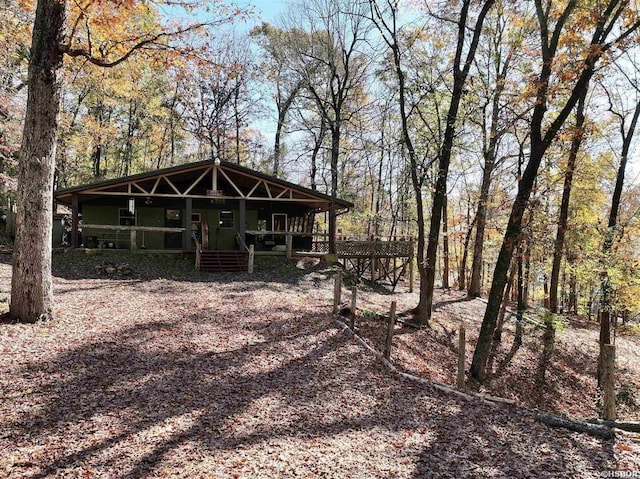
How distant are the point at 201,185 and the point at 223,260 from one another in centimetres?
478

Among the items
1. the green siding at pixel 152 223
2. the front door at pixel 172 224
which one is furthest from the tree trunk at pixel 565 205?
the front door at pixel 172 224

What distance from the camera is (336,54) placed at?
2234 cm

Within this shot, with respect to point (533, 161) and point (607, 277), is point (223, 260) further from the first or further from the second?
point (607, 277)

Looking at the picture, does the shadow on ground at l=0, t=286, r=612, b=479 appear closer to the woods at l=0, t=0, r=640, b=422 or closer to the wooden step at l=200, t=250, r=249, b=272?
the woods at l=0, t=0, r=640, b=422

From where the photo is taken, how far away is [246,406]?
522cm

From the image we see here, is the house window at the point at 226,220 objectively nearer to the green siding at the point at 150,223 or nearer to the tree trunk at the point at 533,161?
the green siding at the point at 150,223

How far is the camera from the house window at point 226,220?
20.8 meters

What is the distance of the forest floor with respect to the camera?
3.97 m

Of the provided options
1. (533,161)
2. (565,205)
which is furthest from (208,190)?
(565,205)

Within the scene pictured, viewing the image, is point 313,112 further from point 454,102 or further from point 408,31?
point 454,102

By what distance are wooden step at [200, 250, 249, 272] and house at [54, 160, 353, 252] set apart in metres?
0.57

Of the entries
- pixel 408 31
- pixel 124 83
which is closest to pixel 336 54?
pixel 408 31

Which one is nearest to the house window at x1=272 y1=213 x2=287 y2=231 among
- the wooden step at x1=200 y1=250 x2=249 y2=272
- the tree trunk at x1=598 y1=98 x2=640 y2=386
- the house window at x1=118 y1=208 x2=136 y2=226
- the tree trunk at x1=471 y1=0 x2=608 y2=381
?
the wooden step at x1=200 y1=250 x2=249 y2=272

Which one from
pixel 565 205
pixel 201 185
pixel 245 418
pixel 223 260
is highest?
pixel 201 185
